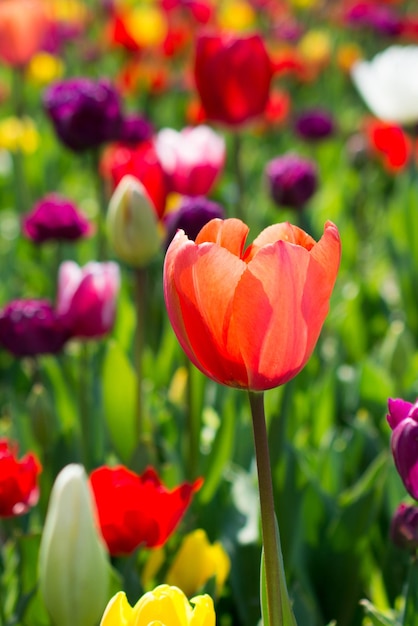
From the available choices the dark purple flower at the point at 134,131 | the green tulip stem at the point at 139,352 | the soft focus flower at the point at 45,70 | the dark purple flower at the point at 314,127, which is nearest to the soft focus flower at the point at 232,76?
the dark purple flower at the point at 134,131

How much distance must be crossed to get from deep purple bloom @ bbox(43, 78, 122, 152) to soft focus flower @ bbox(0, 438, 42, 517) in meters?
0.84

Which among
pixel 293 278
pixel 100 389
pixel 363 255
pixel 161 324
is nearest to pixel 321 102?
pixel 363 255

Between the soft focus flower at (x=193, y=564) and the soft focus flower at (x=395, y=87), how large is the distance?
127cm

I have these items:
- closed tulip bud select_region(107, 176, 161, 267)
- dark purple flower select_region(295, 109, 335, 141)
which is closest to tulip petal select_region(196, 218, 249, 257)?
closed tulip bud select_region(107, 176, 161, 267)

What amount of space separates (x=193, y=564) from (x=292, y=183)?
1.14m

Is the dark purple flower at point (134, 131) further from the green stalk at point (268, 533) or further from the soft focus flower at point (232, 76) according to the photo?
the green stalk at point (268, 533)

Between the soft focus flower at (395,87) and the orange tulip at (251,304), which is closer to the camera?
the orange tulip at (251,304)

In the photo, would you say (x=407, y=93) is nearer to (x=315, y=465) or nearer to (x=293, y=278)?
(x=315, y=465)

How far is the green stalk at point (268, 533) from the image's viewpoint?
0.66 metres

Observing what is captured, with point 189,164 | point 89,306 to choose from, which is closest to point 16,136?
point 189,164

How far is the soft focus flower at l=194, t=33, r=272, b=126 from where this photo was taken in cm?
172

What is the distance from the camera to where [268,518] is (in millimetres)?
667

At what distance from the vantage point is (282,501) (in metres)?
1.15

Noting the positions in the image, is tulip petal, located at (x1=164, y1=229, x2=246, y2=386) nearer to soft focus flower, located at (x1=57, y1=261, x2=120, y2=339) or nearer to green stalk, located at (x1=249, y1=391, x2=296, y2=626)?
green stalk, located at (x1=249, y1=391, x2=296, y2=626)
